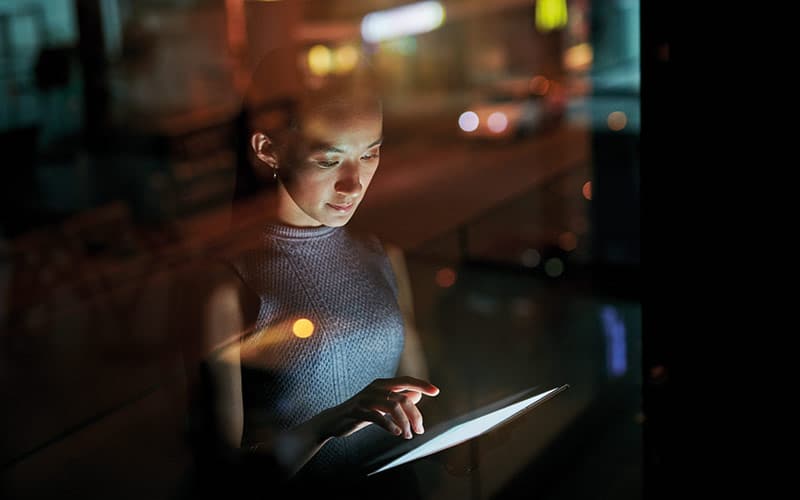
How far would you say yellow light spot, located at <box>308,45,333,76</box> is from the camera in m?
1.70

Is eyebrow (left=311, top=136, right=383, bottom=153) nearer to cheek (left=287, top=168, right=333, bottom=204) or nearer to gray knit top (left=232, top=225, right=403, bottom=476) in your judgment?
cheek (left=287, top=168, right=333, bottom=204)

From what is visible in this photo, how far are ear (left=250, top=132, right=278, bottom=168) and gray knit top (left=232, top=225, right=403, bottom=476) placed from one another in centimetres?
12

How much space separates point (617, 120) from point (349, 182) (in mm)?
5119

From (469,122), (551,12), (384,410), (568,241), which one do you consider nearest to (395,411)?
(384,410)

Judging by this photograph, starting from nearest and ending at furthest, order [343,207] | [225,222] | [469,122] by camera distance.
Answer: [343,207] < [225,222] < [469,122]

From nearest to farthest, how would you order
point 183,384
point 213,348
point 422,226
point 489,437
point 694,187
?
point 213,348 → point 694,187 → point 489,437 → point 183,384 → point 422,226

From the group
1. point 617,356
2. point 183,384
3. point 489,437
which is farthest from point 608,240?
point 489,437

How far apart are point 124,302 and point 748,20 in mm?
5862

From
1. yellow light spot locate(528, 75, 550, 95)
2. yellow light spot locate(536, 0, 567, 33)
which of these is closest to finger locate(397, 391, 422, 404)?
yellow light spot locate(536, 0, 567, 33)

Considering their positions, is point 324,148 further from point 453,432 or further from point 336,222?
point 453,432

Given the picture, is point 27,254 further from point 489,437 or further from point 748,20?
point 748,20

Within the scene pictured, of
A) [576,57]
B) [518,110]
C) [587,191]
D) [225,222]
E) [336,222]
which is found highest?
[576,57]

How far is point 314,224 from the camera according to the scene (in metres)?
1.66

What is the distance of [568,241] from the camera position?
7148 millimetres
